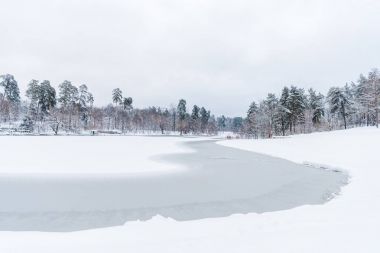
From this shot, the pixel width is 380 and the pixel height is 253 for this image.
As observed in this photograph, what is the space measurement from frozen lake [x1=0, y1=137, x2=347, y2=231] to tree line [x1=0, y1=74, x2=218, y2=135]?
266 feet

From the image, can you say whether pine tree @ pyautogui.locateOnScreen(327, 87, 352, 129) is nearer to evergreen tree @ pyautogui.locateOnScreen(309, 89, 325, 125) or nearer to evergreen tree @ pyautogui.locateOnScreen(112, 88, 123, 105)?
evergreen tree @ pyautogui.locateOnScreen(309, 89, 325, 125)

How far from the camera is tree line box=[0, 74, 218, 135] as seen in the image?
94438mm

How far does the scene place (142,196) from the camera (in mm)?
13695

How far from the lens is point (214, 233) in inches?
294

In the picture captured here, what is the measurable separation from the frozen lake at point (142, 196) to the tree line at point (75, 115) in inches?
3188

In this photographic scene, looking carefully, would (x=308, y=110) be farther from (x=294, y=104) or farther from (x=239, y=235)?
(x=239, y=235)

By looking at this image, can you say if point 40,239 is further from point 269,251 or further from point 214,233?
point 269,251

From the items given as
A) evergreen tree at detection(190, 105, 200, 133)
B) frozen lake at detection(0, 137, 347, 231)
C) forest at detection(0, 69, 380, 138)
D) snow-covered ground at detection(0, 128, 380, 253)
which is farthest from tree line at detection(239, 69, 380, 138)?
snow-covered ground at detection(0, 128, 380, 253)

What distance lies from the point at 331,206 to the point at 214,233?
5.59 m

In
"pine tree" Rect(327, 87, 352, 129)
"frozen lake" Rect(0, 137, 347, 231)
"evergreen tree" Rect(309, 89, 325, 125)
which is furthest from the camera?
"evergreen tree" Rect(309, 89, 325, 125)

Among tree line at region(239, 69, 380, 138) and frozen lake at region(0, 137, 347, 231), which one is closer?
frozen lake at region(0, 137, 347, 231)

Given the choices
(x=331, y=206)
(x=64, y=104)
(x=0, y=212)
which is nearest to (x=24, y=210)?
(x=0, y=212)

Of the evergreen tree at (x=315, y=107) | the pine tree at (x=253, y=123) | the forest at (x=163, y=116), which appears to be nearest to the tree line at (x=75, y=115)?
the forest at (x=163, y=116)

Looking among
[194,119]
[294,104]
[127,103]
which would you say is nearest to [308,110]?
[294,104]
